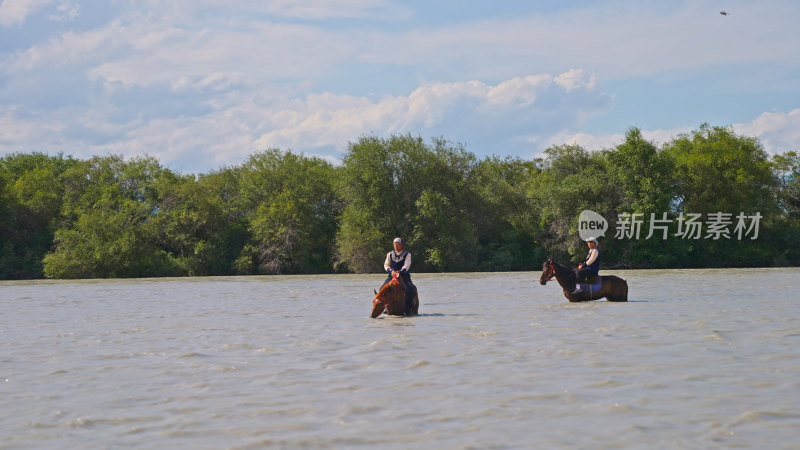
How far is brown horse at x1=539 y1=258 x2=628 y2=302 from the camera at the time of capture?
20.6 metres

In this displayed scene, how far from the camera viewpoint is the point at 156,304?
78.6 feet

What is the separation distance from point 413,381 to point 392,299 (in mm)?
8055

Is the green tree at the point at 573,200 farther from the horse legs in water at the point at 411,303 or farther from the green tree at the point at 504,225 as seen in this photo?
the horse legs in water at the point at 411,303

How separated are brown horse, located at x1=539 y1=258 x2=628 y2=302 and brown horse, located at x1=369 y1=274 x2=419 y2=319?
453cm

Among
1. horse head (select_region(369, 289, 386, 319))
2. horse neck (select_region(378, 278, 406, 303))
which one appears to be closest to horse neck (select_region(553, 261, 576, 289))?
horse neck (select_region(378, 278, 406, 303))

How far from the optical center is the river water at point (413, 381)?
22.5ft

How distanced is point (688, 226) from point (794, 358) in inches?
1935

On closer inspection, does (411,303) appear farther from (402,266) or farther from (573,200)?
(573,200)

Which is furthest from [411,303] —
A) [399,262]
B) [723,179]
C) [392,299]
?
[723,179]

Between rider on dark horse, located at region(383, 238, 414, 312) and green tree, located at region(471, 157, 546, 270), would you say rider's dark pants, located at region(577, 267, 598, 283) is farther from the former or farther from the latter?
green tree, located at region(471, 157, 546, 270)

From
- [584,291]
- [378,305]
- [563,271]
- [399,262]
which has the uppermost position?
[399,262]

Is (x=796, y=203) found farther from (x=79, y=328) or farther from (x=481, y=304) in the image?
(x=79, y=328)

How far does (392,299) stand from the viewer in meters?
17.3

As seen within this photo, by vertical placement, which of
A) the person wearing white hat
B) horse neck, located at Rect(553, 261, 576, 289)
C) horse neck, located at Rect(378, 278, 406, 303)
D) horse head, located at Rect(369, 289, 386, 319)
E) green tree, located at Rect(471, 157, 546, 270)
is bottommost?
horse head, located at Rect(369, 289, 386, 319)
